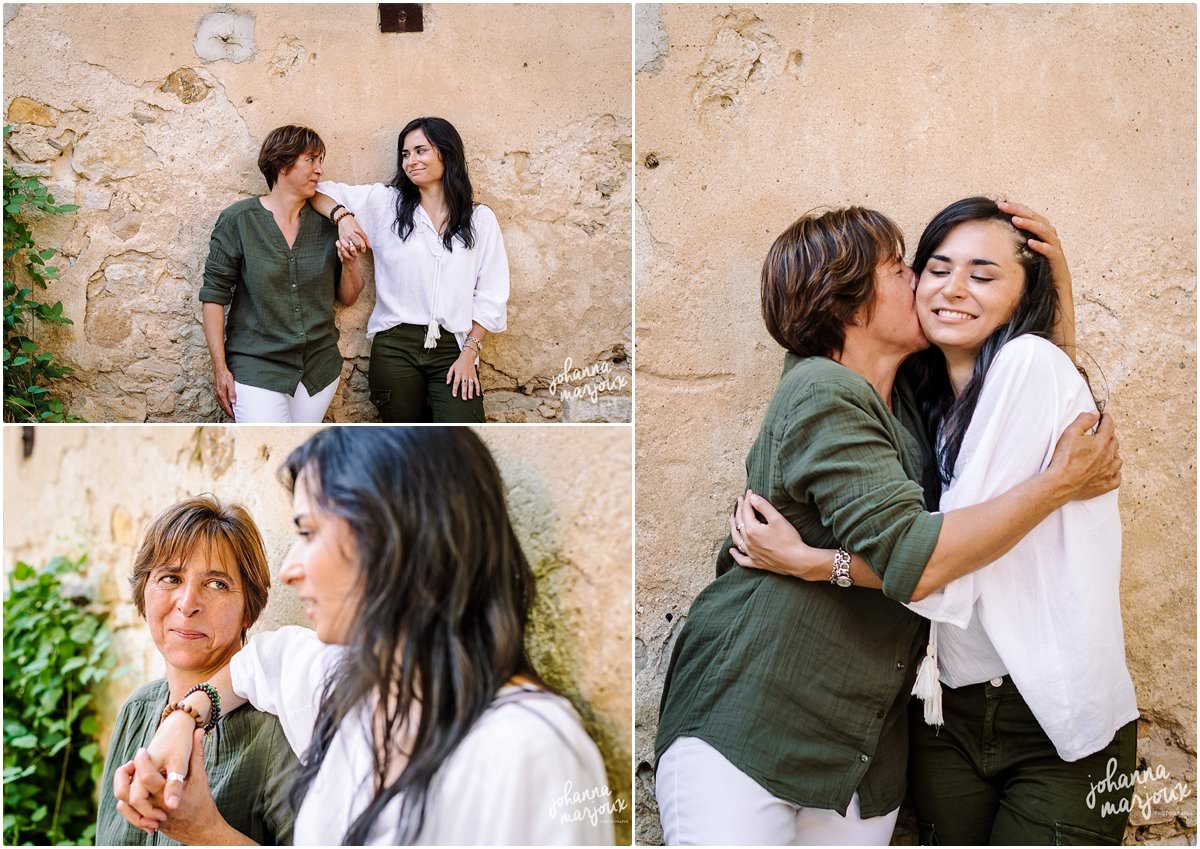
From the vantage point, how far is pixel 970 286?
7.27 ft

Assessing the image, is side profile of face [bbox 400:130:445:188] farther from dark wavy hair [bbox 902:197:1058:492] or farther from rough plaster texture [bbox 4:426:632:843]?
dark wavy hair [bbox 902:197:1058:492]

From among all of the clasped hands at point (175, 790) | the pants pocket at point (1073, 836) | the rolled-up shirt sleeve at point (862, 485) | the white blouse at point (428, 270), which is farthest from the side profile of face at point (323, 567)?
the pants pocket at point (1073, 836)

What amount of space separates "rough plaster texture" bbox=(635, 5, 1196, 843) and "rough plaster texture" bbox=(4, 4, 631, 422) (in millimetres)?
360

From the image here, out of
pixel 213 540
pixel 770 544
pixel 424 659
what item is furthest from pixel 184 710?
pixel 770 544

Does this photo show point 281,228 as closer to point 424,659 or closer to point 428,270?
point 428,270

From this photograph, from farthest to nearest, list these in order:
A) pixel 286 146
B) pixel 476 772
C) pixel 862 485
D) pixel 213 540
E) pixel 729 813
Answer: pixel 286 146
pixel 213 540
pixel 729 813
pixel 862 485
pixel 476 772

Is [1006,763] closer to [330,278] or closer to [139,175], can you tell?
[330,278]

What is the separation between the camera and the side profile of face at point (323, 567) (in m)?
1.91

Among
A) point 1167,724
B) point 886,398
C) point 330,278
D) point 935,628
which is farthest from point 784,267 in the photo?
point 1167,724

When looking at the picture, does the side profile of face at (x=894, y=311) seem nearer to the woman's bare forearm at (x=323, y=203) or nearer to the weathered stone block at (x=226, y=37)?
the woman's bare forearm at (x=323, y=203)

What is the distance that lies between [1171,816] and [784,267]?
186 cm

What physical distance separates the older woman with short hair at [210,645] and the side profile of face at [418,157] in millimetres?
1169

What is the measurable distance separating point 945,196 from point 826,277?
2.27 feet

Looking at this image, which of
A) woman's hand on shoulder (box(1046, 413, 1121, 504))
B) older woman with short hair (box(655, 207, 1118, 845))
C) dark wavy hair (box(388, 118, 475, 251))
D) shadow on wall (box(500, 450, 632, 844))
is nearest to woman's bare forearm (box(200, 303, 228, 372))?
dark wavy hair (box(388, 118, 475, 251))
